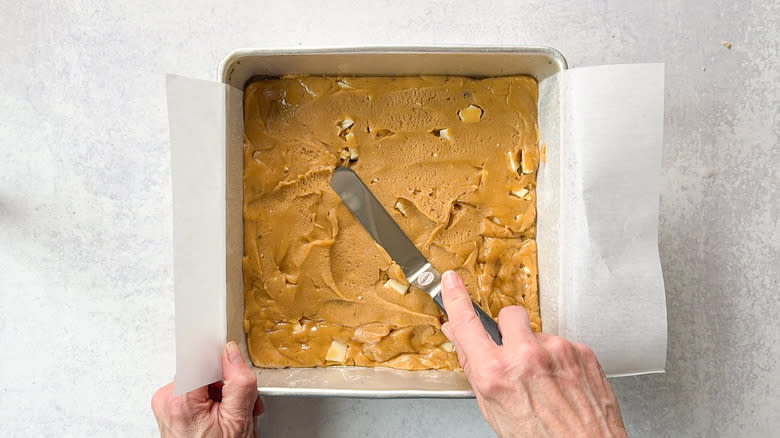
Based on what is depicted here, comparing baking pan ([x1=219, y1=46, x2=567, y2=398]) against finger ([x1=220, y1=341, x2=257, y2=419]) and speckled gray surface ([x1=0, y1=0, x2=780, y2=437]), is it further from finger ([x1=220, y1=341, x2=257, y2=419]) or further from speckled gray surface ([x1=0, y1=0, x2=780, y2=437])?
speckled gray surface ([x1=0, y1=0, x2=780, y2=437])

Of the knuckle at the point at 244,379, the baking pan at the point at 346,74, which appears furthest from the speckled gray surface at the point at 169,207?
the knuckle at the point at 244,379

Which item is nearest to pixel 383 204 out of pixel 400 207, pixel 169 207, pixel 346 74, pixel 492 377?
pixel 400 207

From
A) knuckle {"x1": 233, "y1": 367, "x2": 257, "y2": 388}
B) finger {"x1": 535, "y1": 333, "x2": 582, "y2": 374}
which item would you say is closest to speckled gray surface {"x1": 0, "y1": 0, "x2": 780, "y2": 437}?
knuckle {"x1": 233, "y1": 367, "x2": 257, "y2": 388}

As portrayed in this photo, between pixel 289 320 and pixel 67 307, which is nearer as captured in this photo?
pixel 289 320

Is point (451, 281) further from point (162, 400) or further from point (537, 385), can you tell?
point (162, 400)

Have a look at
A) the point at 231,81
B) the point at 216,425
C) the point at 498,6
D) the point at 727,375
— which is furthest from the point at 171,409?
the point at 727,375

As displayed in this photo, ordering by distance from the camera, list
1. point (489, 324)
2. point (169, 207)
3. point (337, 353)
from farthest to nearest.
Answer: point (169, 207) → point (337, 353) → point (489, 324)

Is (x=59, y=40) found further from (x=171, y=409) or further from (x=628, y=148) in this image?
(x=628, y=148)
